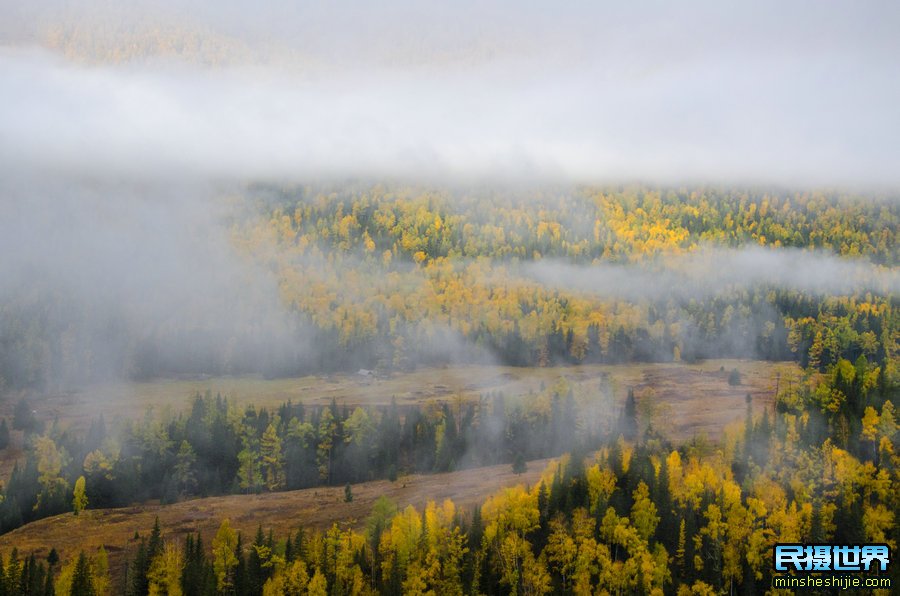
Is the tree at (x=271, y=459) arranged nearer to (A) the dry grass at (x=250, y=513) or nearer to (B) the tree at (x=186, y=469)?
(A) the dry grass at (x=250, y=513)

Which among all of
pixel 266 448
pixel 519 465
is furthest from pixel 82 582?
pixel 519 465

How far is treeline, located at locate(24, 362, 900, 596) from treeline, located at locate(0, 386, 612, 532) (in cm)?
2995

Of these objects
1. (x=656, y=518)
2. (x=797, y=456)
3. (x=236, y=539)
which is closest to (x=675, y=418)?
(x=797, y=456)

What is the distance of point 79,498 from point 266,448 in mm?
39412

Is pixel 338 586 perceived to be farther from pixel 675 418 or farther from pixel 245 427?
pixel 675 418

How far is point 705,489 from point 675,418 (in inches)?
2501

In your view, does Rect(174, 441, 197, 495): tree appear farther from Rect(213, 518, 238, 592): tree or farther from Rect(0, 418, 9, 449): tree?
Rect(0, 418, 9, 449): tree

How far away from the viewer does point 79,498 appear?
509 feet

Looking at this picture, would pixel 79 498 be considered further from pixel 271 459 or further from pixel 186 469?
pixel 271 459

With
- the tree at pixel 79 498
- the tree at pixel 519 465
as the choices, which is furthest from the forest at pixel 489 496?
the tree at pixel 519 465

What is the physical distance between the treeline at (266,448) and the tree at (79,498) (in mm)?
1292

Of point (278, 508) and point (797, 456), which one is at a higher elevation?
point (797, 456)

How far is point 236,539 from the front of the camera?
131000mm

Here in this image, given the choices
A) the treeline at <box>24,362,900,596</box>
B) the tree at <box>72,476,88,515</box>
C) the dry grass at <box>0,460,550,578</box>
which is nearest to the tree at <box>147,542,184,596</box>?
the treeline at <box>24,362,900,596</box>
